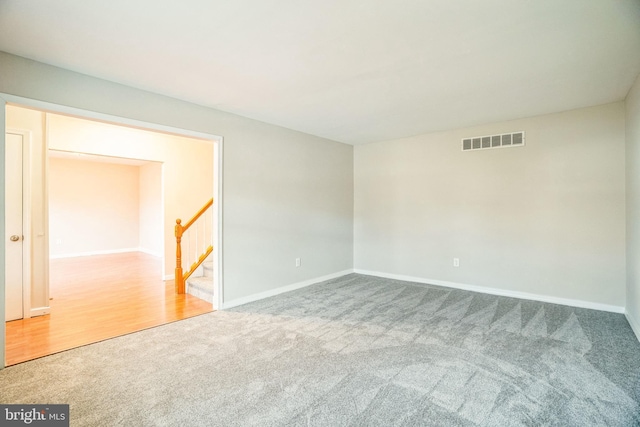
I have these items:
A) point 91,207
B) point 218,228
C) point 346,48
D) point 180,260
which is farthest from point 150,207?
point 346,48

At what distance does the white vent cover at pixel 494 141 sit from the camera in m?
4.17

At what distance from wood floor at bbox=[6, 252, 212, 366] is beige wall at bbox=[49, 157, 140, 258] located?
2.13 m

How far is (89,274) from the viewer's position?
578cm

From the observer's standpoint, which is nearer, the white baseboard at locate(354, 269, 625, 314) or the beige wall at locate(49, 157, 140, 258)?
the white baseboard at locate(354, 269, 625, 314)

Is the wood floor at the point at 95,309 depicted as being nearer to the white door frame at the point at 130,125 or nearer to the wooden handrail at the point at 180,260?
the wooden handrail at the point at 180,260

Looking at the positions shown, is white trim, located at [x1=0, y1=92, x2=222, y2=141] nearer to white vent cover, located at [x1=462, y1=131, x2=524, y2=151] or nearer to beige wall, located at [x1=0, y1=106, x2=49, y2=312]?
beige wall, located at [x1=0, y1=106, x2=49, y2=312]

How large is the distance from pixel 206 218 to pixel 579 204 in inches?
220

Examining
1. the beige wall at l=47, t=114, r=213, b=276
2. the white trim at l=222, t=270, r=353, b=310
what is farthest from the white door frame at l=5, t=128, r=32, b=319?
the white trim at l=222, t=270, r=353, b=310

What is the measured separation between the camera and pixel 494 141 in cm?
436

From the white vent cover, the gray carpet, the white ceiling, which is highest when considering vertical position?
the white ceiling

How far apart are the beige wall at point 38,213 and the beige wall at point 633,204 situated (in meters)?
6.36

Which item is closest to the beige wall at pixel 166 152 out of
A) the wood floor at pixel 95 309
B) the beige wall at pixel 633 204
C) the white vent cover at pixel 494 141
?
the wood floor at pixel 95 309

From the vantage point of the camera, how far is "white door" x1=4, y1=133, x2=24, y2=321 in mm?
3340

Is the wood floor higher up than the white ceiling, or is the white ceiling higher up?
the white ceiling
